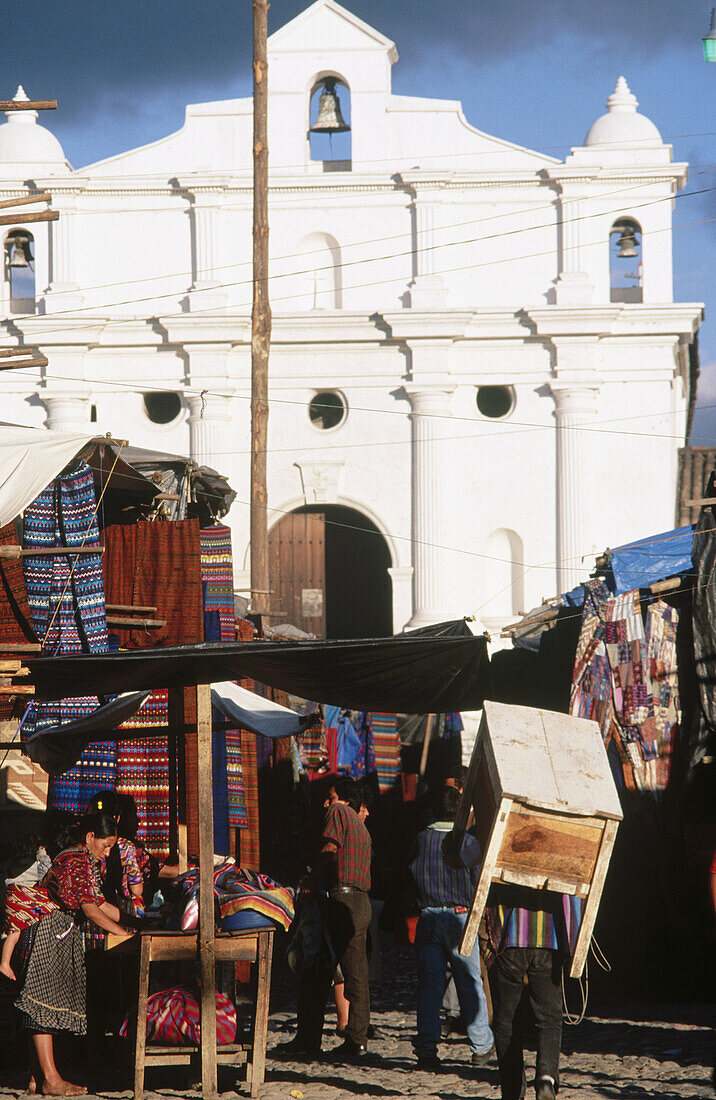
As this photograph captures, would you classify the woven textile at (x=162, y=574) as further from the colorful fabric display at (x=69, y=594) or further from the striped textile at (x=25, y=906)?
the striped textile at (x=25, y=906)

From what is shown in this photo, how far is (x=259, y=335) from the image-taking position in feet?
56.2

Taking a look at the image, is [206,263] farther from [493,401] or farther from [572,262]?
[572,262]

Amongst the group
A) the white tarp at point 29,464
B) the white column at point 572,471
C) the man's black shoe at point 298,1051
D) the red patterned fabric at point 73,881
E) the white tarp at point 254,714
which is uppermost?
the white column at point 572,471

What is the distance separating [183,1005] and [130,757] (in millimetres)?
3125

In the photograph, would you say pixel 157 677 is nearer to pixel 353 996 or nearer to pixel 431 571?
pixel 353 996

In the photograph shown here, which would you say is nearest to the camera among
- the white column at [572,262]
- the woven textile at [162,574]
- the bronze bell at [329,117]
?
the woven textile at [162,574]

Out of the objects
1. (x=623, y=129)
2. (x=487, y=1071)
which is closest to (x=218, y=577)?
(x=487, y=1071)

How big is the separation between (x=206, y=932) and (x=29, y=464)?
11.9 ft

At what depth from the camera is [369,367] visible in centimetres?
2333

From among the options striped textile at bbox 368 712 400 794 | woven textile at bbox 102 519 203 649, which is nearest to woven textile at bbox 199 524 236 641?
woven textile at bbox 102 519 203 649

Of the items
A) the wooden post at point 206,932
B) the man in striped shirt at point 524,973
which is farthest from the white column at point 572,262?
the man in striped shirt at point 524,973

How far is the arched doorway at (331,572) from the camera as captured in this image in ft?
76.6

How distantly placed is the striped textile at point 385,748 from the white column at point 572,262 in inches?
388

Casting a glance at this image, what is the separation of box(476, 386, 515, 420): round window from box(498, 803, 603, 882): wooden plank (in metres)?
17.7
